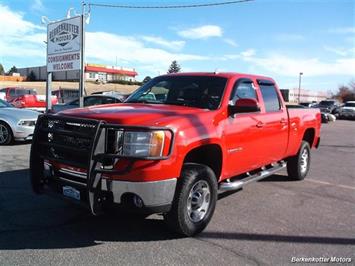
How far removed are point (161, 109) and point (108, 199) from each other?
1.40 meters

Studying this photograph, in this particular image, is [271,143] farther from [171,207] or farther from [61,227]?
[61,227]

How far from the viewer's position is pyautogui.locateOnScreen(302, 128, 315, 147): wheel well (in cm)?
872

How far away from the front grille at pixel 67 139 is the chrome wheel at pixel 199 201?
1.29 m

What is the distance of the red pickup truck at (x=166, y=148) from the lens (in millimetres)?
4344

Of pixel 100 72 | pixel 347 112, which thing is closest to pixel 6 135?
pixel 347 112

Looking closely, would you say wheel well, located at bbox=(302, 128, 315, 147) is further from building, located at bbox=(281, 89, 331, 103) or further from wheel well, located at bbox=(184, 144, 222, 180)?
building, located at bbox=(281, 89, 331, 103)

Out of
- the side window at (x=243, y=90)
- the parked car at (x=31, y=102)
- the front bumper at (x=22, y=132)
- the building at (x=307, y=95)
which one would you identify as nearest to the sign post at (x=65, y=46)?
the front bumper at (x=22, y=132)

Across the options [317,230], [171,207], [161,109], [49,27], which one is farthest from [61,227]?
[49,27]

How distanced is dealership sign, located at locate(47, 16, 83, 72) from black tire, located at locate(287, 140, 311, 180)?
1125cm

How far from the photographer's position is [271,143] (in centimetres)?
674

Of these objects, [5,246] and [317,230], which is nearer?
[5,246]

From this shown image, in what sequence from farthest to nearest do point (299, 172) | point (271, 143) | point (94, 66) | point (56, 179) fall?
1. point (94, 66)
2. point (299, 172)
3. point (271, 143)
4. point (56, 179)

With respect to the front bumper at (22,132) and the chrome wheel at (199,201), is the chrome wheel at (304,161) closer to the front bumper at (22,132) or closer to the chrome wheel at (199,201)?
the chrome wheel at (199,201)

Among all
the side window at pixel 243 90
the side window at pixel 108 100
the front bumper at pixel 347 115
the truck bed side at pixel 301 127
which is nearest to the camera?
the side window at pixel 243 90
